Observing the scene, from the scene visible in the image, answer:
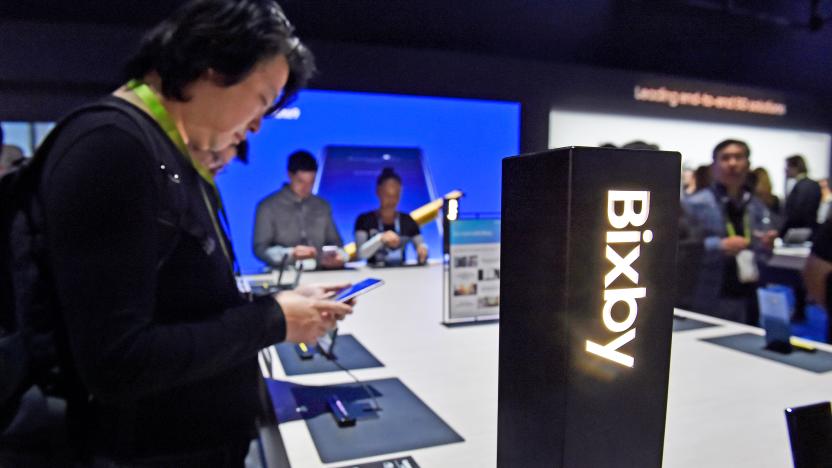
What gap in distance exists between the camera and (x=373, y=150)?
5.82 m

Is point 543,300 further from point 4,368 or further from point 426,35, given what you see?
point 426,35

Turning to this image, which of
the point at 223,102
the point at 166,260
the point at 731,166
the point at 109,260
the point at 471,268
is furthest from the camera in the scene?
the point at 731,166

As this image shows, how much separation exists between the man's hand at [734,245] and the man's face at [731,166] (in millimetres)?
352

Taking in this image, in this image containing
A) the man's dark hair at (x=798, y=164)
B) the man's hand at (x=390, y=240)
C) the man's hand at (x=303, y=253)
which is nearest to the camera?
the man's hand at (x=303, y=253)

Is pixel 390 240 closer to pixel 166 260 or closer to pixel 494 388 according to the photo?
pixel 494 388

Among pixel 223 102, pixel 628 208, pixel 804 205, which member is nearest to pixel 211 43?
pixel 223 102

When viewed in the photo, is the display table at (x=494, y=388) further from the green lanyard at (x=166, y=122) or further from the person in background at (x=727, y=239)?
the person in background at (x=727, y=239)

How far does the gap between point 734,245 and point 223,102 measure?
2870mm

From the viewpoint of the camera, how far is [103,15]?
446 cm

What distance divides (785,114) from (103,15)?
8.19 m

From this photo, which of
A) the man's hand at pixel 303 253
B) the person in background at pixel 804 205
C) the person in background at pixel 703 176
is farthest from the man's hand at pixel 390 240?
the person in background at pixel 804 205

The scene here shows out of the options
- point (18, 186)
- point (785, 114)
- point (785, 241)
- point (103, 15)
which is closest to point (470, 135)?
point (785, 241)

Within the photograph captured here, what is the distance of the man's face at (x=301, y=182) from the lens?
393 cm

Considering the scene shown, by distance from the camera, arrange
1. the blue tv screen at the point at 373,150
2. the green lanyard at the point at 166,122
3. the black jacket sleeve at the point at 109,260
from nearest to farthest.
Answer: the black jacket sleeve at the point at 109,260 → the green lanyard at the point at 166,122 → the blue tv screen at the point at 373,150
